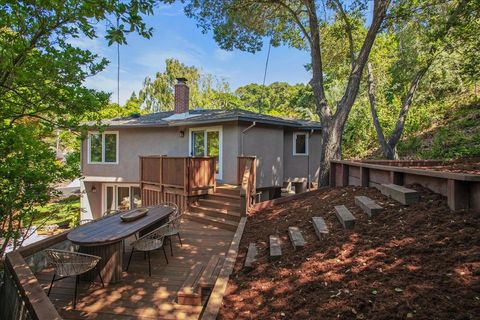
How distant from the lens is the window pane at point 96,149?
13320mm

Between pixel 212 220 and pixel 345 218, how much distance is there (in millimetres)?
4581

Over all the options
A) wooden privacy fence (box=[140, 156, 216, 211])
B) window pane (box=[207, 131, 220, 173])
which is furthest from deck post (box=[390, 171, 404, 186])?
window pane (box=[207, 131, 220, 173])

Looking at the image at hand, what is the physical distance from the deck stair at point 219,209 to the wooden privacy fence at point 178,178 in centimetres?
30

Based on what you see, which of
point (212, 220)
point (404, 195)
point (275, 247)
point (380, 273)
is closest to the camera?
point (380, 273)

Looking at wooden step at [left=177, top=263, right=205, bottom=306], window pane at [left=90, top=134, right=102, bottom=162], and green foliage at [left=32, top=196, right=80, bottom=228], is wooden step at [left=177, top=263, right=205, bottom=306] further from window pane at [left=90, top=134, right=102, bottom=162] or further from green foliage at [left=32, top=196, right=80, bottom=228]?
window pane at [left=90, top=134, right=102, bottom=162]

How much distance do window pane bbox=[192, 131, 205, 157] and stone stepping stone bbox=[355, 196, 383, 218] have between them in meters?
8.09

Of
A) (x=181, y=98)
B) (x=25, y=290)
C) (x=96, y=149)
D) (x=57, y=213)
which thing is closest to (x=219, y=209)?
(x=57, y=213)

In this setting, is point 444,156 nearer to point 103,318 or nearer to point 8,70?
point 103,318

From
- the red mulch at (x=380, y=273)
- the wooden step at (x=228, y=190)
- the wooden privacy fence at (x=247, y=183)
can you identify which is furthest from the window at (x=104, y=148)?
the red mulch at (x=380, y=273)

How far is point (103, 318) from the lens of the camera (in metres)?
3.44

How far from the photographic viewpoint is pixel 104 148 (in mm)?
13258

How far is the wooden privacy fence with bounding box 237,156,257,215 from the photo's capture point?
23.2 ft

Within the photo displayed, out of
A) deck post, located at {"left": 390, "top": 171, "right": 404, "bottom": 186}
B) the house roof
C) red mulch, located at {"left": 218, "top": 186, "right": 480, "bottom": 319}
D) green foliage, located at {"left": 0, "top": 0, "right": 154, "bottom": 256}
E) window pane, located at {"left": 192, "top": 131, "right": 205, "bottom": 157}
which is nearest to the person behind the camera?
red mulch, located at {"left": 218, "top": 186, "right": 480, "bottom": 319}

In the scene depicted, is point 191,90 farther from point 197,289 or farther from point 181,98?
point 197,289
